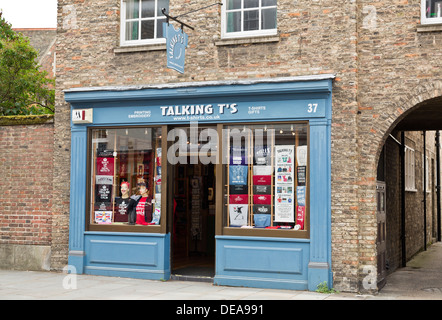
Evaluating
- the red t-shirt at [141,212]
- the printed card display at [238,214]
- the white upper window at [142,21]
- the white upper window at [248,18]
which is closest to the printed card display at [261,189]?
the printed card display at [238,214]

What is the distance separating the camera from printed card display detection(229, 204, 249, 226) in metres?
11.0

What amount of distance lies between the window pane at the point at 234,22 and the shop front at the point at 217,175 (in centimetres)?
125

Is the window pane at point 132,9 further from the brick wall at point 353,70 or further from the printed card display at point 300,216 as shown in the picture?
the printed card display at point 300,216

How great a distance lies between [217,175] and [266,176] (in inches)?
37.6

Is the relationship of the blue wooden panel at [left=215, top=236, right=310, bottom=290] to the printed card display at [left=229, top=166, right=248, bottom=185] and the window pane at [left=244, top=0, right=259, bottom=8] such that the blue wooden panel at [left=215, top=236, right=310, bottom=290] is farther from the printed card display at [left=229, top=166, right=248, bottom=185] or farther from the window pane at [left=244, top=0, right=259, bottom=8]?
the window pane at [left=244, top=0, right=259, bottom=8]

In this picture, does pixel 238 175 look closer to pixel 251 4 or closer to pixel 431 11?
pixel 251 4

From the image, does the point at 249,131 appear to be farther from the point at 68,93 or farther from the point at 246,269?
the point at 68,93

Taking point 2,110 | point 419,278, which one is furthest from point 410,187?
point 2,110

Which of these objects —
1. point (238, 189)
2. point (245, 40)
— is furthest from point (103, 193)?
point (245, 40)

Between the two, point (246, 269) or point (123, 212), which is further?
point (123, 212)

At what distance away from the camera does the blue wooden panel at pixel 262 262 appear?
1034 cm

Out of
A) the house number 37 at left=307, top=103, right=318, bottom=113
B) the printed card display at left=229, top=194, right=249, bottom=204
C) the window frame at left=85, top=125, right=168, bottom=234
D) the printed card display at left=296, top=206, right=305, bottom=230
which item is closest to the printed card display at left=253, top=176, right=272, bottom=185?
the printed card display at left=229, top=194, right=249, bottom=204

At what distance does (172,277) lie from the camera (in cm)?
1146

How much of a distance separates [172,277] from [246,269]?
5.49 feet
